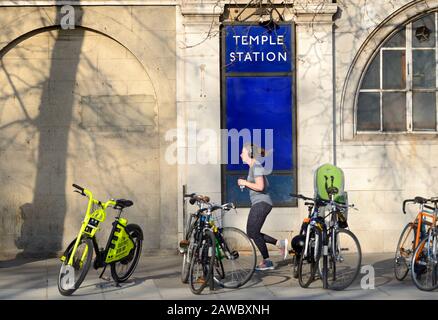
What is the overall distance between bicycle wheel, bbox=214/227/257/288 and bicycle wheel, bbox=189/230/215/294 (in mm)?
267

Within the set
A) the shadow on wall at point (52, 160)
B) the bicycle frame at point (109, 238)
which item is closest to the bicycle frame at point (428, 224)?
the bicycle frame at point (109, 238)

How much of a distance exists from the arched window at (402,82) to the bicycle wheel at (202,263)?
487 centimetres

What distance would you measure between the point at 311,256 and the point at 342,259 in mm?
394

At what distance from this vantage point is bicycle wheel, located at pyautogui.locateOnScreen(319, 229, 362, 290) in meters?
11.4

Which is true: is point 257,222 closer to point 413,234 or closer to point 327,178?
point 413,234

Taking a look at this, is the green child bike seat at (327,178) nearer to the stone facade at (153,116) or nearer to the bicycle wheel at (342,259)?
the stone facade at (153,116)

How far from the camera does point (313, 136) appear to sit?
48.4 feet

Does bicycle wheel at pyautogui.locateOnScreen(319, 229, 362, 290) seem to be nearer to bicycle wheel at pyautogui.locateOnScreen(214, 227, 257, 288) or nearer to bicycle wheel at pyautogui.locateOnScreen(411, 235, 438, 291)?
bicycle wheel at pyautogui.locateOnScreen(411, 235, 438, 291)

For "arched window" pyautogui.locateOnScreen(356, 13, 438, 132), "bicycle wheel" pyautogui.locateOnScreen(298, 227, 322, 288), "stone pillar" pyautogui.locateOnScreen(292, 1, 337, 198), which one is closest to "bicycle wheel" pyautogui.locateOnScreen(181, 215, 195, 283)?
"bicycle wheel" pyautogui.locateOnScreen(298, 227, 322, 288)

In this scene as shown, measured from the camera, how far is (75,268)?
10.9 meters

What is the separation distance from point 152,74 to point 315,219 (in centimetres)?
437

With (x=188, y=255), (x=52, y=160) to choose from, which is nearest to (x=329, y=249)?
(x=188, y=255)

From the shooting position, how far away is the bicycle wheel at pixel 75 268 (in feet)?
35.6
